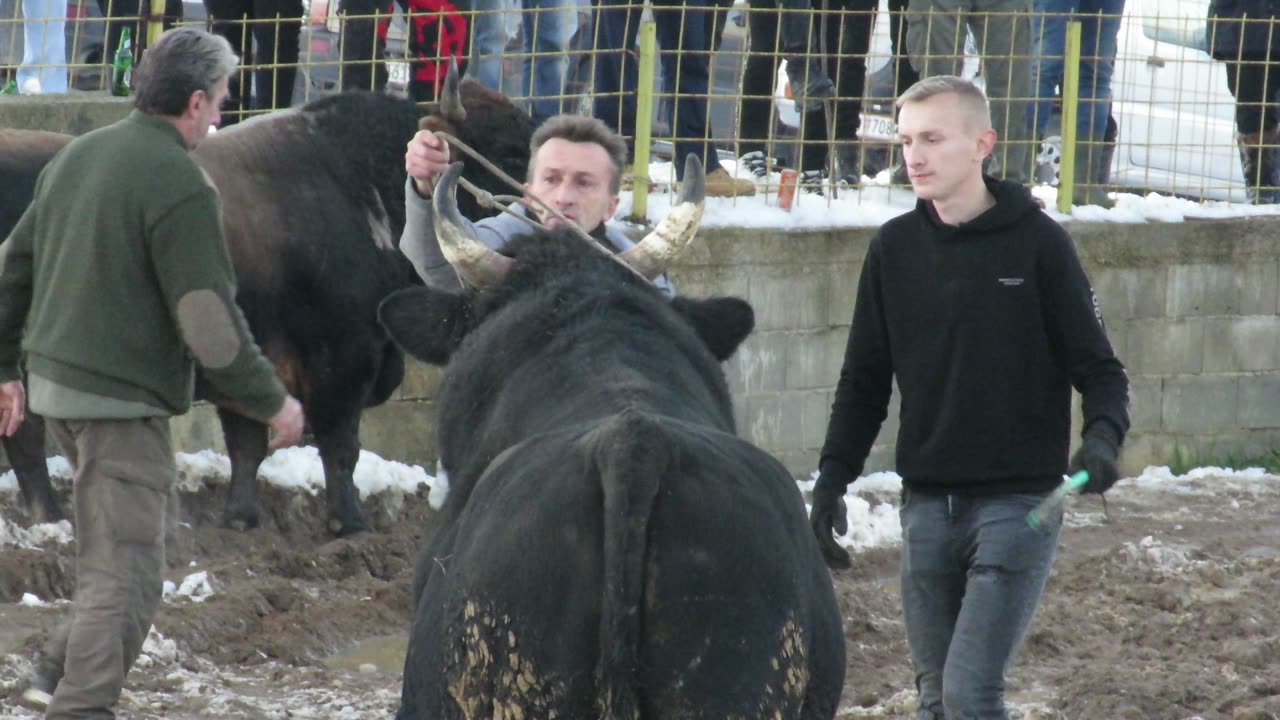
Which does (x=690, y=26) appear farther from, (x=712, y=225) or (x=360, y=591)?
(x=360, y=591)

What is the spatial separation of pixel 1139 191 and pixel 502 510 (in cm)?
797

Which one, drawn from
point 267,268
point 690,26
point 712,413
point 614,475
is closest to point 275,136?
point 267,268

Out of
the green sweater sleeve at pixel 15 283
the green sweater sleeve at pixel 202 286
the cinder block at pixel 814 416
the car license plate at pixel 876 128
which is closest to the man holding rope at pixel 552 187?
the green sweater sleeve at pixel 202 286

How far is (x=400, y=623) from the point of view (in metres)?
6.68

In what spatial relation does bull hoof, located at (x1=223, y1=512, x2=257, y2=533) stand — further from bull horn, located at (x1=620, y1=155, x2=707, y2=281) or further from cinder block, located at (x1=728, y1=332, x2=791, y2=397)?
bull horn, located at (x1=620, y1=155, x2=707, y2=281)

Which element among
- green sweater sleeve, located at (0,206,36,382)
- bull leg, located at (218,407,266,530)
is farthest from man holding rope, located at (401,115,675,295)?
bull leg, located at (218,407,266,530)

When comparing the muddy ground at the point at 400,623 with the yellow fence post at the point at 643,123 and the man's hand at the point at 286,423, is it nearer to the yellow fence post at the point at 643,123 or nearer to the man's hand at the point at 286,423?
the man's hand at the point at 286,423

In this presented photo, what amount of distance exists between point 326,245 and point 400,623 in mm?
1937

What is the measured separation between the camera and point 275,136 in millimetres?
7969

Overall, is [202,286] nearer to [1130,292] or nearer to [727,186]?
[727,186]

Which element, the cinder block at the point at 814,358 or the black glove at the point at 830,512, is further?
the cinder block at the point at 814,358

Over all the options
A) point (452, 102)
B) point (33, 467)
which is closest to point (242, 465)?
point (33, 467)

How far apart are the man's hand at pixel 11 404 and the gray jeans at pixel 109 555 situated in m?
0.17

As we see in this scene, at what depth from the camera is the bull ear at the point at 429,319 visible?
14.2ft
